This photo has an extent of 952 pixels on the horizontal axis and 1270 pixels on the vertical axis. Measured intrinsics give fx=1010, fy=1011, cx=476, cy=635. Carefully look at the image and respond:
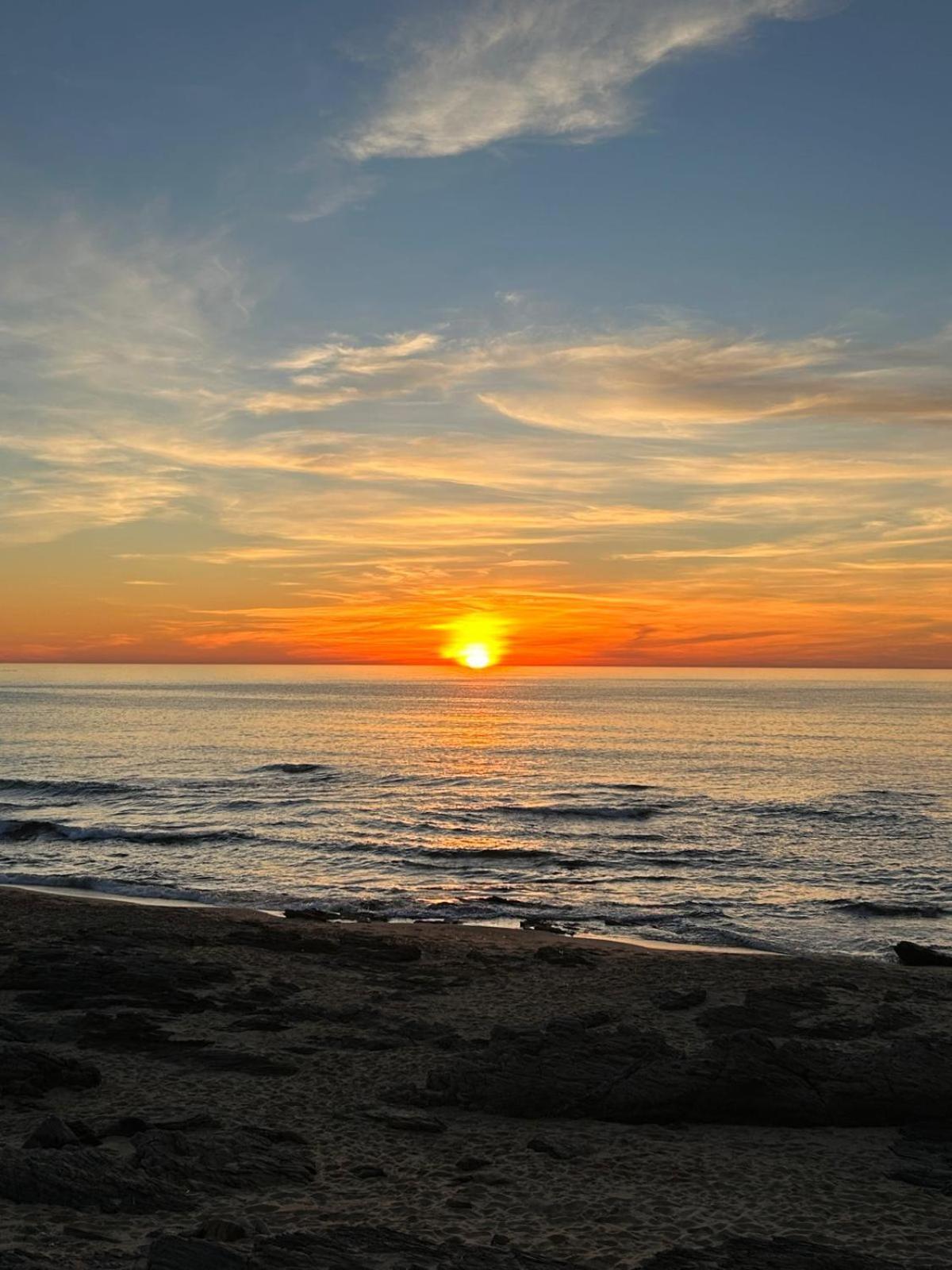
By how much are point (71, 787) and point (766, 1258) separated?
6939 centimetres

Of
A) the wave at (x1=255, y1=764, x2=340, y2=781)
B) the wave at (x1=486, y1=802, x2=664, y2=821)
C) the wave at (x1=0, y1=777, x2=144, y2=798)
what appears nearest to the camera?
the wave at (x1=486, y1=802, x2=664, y2=821)

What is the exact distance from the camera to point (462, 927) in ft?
113

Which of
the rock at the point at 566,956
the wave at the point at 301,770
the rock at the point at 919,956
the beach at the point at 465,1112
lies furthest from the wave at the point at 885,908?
the wave at the point at 301,770

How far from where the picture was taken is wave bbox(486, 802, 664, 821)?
209ft

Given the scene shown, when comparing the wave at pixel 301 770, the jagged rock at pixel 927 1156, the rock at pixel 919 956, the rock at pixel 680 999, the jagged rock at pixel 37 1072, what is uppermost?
the jagged rock at pixel 37 1072

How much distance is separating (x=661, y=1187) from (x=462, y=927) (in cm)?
2005

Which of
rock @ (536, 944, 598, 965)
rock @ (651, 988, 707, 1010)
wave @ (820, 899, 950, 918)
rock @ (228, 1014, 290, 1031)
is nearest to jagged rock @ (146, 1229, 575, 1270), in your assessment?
rock @ (228, 1014, 290, 1031)

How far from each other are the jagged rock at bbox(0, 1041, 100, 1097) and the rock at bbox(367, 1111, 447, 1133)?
522 cm

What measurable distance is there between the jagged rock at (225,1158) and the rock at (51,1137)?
0.97m

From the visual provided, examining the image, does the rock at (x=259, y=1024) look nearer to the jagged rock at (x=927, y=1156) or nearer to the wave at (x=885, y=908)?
the jagged rock at (x=927, y=1156)

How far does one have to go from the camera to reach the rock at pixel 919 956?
30062mm

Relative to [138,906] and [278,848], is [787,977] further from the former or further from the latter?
[278,848]

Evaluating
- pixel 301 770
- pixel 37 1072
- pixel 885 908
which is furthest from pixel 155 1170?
pixel 301 770

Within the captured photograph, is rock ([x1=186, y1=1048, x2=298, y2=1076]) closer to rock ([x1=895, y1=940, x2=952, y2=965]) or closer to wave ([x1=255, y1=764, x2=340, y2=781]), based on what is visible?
rock ([x1=895, y1=940, x2=952, y2=965])
